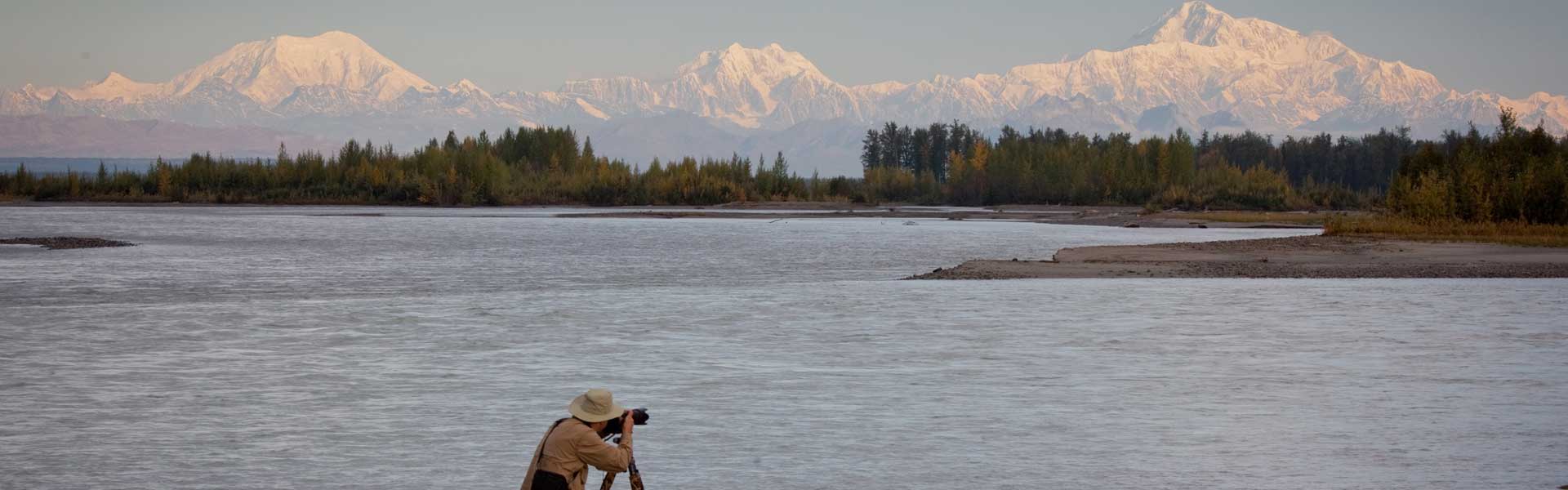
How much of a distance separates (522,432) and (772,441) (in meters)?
1.81

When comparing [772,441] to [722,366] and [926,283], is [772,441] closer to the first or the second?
[722,366]

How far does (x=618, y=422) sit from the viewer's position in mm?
7957

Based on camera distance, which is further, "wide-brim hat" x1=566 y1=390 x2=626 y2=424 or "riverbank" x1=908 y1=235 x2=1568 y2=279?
"riverbank" x1=908 y1=235 x2=1568 y2=279

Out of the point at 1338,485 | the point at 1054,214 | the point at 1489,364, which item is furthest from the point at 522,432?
the point at 1054,214

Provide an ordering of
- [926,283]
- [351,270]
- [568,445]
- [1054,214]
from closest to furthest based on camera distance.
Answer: [568,445]
[926,283]
[351,270]
[1054,214]

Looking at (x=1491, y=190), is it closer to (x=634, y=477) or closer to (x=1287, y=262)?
(x=1287, y=262)

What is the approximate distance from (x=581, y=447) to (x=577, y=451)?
0.04 metres

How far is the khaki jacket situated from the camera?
25.3 feet

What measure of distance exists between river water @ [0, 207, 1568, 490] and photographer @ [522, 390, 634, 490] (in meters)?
1.80

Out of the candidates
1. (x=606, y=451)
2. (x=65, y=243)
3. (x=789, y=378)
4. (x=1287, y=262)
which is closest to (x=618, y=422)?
(x=606, y=451)

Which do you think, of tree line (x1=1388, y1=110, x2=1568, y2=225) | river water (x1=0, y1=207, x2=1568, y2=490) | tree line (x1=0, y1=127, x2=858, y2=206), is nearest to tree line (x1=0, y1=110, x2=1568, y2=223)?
tree line (x1=0, y1=127, x2=858, y2=206)

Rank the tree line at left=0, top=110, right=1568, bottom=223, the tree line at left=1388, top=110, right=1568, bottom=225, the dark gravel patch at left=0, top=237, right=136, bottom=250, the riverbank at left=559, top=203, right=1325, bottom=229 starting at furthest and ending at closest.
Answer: the tree line at left=0, top=110, right=1568, bottom=223, the riverbank at left=559, top=203, right=1325, bottom=229, the tree line at left=1388, top=110, right=1568, bottom=225, the dark gravel patch at left=0, top=237, right=136, bottom=250

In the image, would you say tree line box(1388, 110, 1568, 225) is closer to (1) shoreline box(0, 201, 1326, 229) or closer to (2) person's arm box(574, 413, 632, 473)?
(1) shoreline box(0, 201, 1326, 229)

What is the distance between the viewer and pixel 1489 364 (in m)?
14.8
